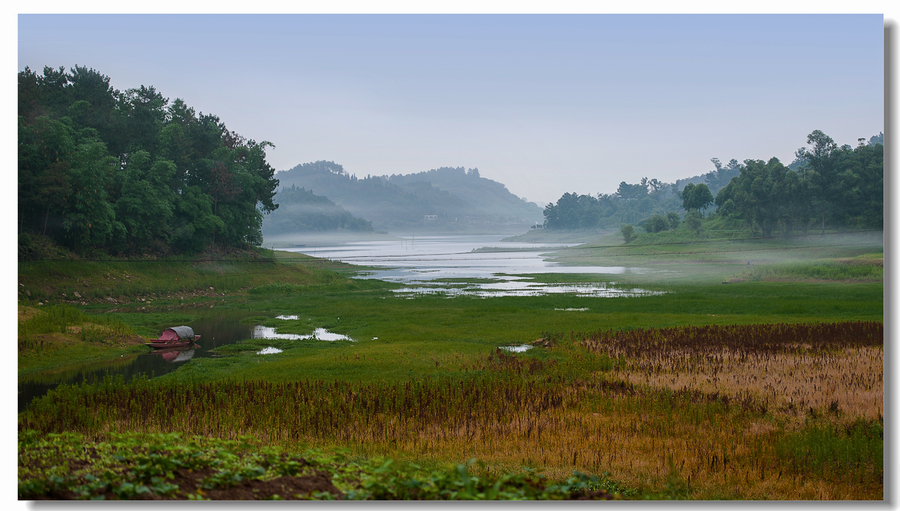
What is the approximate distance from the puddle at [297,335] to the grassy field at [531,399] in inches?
25.2

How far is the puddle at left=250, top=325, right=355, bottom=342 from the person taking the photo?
22.7 m

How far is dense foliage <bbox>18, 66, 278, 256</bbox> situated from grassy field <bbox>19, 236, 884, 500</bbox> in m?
3.93

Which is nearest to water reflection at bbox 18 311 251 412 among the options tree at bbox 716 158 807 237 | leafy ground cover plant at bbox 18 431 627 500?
leafy ground cover plant at bbox 18 431 627 500

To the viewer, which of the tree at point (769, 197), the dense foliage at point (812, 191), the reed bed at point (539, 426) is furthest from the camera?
the tree at point (769, 197)

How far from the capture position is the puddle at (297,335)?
2273cm

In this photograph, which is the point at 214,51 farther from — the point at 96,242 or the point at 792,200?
the point at 792,200

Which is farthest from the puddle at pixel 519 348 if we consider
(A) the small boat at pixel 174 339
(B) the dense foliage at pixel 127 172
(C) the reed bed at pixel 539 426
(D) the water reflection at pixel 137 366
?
(B) the dense foliage at pixel 127 172

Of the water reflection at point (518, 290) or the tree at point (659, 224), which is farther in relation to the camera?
the tree at point (659, 224)

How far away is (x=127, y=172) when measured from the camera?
3953 centimetres

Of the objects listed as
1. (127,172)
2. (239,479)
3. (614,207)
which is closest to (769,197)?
(127,172)

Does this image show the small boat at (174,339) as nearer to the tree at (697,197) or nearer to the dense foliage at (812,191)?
the dense foliage at (812,191)

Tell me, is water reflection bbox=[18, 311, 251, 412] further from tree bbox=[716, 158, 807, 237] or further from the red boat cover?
tree bbox=[716, 158, 807, 237]

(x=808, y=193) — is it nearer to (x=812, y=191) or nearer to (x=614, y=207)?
(x=812, y=191)

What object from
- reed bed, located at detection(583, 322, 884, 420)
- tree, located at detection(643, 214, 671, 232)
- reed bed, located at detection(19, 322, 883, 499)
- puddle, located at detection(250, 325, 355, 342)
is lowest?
puddle, located at detection(250, 325, 355, 342)
